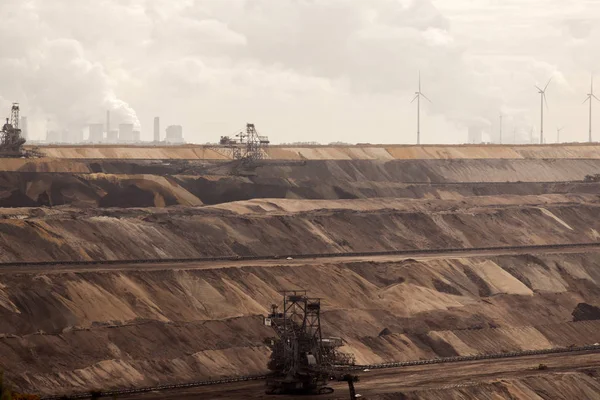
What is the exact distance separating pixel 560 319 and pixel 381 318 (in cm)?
1853

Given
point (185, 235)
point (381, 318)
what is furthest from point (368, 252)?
point (381, 318)

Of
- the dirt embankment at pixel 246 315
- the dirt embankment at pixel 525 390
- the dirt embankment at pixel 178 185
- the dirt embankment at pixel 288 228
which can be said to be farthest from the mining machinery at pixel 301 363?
the dirt embankment at pixel 178 185

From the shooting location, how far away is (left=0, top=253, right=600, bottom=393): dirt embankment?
8850 centimetres

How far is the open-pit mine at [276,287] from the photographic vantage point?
87125 mm

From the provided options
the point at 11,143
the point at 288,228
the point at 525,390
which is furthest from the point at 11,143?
the point at 525,390

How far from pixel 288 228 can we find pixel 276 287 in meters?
27.0

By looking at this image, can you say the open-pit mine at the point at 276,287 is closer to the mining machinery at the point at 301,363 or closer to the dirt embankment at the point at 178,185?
the mining machinery at the point at 301,363

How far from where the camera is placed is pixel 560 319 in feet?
391

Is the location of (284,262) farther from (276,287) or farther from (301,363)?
(301,363)

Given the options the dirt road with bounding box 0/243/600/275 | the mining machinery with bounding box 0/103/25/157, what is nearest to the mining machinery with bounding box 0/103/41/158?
the mining machinery with bounding box 0/103/25/157

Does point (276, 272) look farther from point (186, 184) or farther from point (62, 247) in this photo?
point (186, 184)

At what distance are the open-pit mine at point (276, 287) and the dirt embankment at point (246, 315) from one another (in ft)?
0.61

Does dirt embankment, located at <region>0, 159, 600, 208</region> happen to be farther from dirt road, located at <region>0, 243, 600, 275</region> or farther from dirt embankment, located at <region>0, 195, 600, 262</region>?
dirt road, located at <region>0, 243, 600, 275</region>

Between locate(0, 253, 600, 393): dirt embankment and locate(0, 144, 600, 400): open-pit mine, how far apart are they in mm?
187
